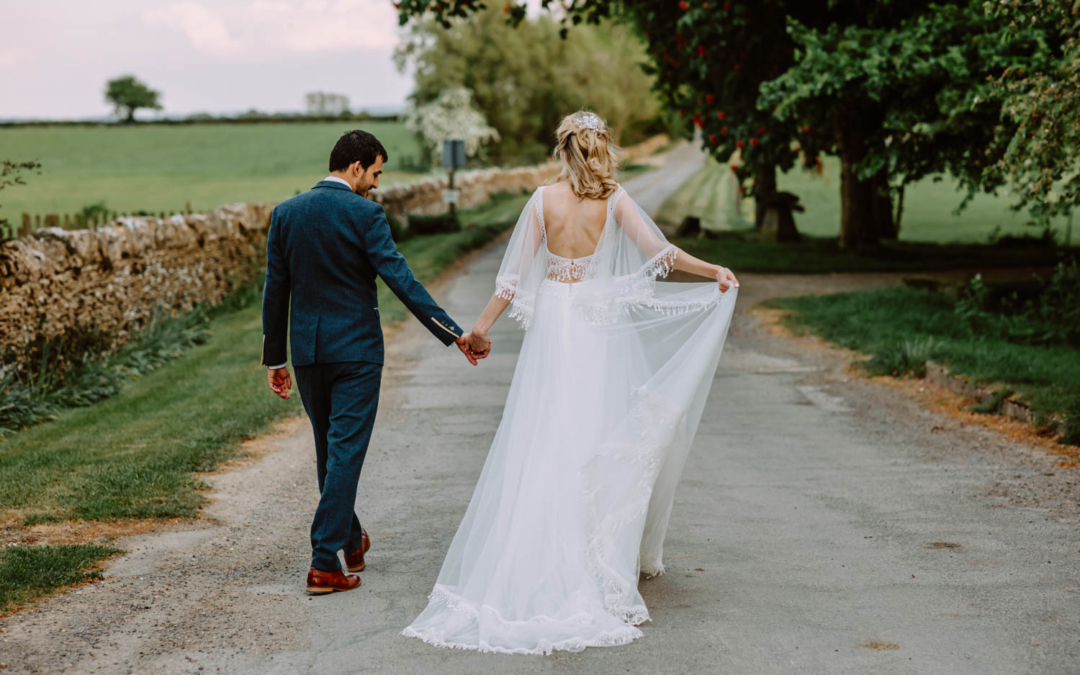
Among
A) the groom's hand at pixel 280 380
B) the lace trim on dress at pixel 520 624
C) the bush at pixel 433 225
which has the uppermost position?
the bush at pixel 433 225

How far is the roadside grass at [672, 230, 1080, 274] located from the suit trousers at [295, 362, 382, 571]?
16511mm

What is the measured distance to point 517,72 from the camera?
66.5m

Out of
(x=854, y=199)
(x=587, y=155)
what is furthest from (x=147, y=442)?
(x=854, y=199)

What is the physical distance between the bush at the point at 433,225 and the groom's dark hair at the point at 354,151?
2524 cm

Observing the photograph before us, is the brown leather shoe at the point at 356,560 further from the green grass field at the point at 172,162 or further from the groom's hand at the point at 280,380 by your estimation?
the green grass field at the point at 172,162

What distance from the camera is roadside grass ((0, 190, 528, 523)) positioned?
20.9 feet

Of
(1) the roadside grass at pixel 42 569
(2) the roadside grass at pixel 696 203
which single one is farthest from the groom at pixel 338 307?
(2) the roadside grass at pixel 696 203

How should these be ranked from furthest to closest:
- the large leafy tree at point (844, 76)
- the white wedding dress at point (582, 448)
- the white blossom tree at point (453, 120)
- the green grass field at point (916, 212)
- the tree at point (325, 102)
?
the tree at point (325, 102) < the white blossom tree at point (453, 120) < the green grass field at point (916, 212) < the large leafy tree at point (844, 76) < the white wedding dress at point (582, 448)

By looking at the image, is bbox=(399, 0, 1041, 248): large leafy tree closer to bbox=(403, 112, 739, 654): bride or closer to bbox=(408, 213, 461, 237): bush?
bbox=(403, 112, 739, 654): bride

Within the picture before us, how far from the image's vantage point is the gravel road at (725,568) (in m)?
4.11

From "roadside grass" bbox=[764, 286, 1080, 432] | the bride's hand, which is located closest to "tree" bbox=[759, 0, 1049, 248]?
"roadside grass" bbox=[764, 286, 1080, 432]

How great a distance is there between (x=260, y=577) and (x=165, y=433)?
12.7ft

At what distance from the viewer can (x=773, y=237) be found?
27406 mm

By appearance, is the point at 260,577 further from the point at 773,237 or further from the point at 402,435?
the point at 773,237
